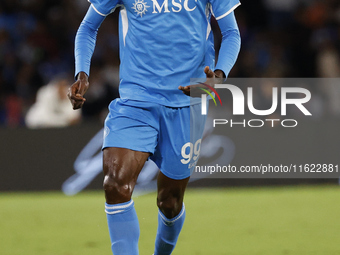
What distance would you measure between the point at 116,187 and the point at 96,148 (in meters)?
5.20

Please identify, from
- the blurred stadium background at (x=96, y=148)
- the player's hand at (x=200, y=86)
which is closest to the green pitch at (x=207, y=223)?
the blurred stadium background at (x=96, y=148)

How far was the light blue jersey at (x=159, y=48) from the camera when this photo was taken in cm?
376

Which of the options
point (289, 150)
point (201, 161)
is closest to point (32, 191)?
point (201, 161)

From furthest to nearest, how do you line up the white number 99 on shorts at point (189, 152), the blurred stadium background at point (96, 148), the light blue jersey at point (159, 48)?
1. the blurred stadium background at point (96, 148)
2. the white number 99 on shorts at point (189, 152)
3. the light blue jersey at point (159, 48)

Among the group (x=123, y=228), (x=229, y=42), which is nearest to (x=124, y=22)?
(x=229, y=42)

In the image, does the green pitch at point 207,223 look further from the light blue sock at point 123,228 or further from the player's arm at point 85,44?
the player's arm at point 85,44

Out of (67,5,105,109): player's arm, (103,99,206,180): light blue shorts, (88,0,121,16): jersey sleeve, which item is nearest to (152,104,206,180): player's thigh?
(103,99,206,180): light blue shorts

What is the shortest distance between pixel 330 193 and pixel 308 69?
327 cm

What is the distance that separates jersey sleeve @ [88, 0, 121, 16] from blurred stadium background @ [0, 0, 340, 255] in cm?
205

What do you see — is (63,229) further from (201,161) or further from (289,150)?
(289,150)

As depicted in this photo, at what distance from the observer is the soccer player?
3623 mm

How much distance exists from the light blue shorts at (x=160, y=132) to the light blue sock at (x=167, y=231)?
368mm

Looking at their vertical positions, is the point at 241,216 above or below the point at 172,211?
below

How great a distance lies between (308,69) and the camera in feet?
36.0
